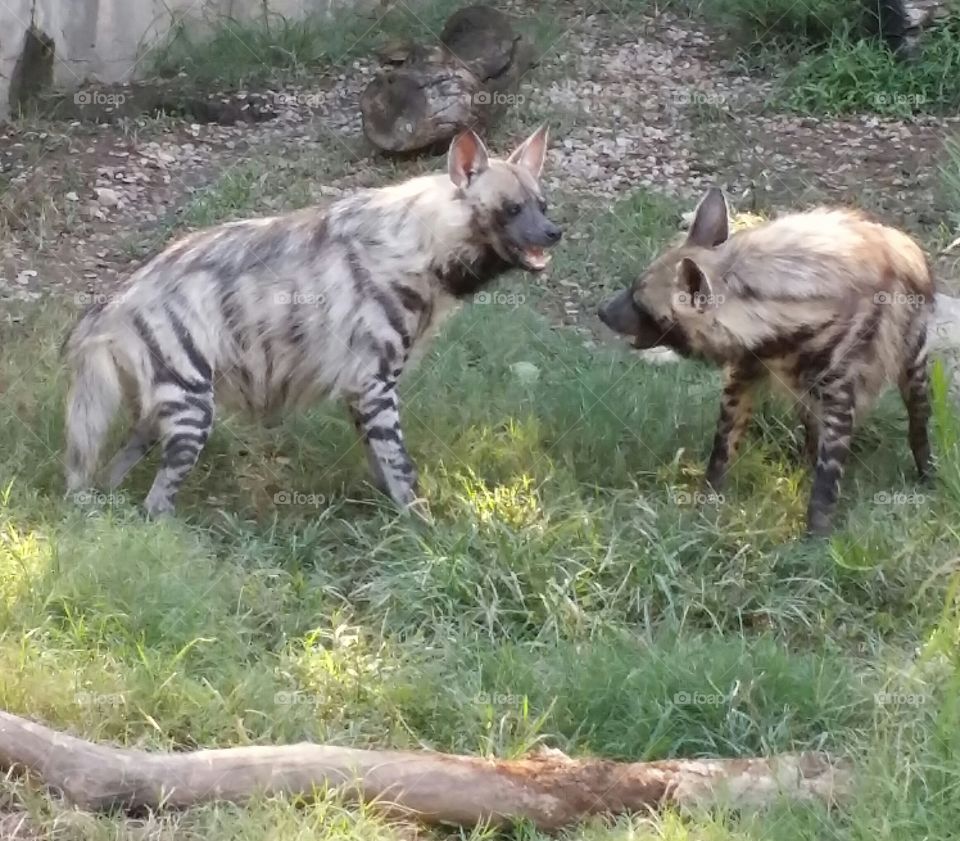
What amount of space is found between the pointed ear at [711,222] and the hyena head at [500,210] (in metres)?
0.43

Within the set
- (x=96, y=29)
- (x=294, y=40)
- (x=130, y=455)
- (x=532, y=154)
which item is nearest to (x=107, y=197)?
(x=96, y=29)

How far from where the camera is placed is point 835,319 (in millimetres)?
4098

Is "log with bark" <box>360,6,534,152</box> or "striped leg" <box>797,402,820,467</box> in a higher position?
"log with bark" <box>360,6,534,152</box>

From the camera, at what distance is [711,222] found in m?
4.31

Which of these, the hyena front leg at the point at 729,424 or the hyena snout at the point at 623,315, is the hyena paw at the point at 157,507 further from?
the hyena front leg at the point at 729,424

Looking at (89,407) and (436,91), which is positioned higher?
(436,91)

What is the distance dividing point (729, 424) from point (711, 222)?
0.63 metres

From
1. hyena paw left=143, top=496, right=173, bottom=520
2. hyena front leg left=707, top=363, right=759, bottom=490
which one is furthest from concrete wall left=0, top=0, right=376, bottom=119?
hyena front leg left=707, top=363, right=759, bottom=490

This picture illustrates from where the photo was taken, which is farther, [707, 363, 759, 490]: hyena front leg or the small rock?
the small rock

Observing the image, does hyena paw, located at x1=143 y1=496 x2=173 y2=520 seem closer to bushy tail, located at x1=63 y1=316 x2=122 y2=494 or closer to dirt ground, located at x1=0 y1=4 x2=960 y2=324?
bushy tail, located at x1=63 y1=316 x2=122 y2=494

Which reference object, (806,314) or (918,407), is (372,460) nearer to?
(806,314)

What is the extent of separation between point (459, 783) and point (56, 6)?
5.27m

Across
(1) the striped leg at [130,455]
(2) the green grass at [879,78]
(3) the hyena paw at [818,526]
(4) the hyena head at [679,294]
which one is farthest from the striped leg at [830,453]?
(2) the green grass at [879,78]

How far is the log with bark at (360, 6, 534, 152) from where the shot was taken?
6.71 m
